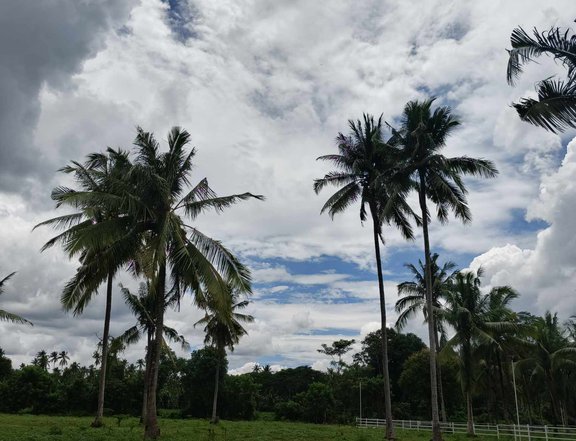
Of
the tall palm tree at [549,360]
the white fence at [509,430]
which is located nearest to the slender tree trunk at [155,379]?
the white fence at [509,430]

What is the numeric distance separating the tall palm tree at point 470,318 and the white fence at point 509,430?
1.76 meters

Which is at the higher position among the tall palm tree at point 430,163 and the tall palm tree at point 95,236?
the tall palm tree at point 430,163

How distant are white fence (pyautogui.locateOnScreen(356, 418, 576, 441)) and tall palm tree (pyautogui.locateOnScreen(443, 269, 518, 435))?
1.76m

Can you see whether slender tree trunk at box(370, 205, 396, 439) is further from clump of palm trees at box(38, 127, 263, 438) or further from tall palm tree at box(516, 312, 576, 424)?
tall palm tree at box(516, 312, 576, 424)

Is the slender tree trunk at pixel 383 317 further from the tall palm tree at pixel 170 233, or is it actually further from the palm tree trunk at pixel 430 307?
the tall palm tree at pixel 170 233

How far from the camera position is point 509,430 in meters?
30.3

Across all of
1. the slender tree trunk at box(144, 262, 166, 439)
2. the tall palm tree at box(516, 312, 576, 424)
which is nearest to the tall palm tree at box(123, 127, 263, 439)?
the slender tree trunk at box(144, 262, 166, 439)

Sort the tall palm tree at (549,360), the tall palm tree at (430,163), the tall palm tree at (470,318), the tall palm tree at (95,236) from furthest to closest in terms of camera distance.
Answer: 1. the tall palm tree at (549,360)
2. the tall palm tree at (470,318)
3. the tall palm tree at (430,163)
4. the tall palm tree at (95,236)

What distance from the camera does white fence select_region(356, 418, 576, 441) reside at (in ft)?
85.1

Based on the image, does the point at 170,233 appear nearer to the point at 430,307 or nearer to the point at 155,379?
the point at 155,379

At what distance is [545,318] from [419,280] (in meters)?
11.6

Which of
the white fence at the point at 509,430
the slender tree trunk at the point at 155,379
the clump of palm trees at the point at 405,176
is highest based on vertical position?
the clump of palm trees at the point at 405,176

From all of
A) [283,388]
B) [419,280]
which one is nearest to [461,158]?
[419,280]

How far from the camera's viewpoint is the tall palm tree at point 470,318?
1200 inches
